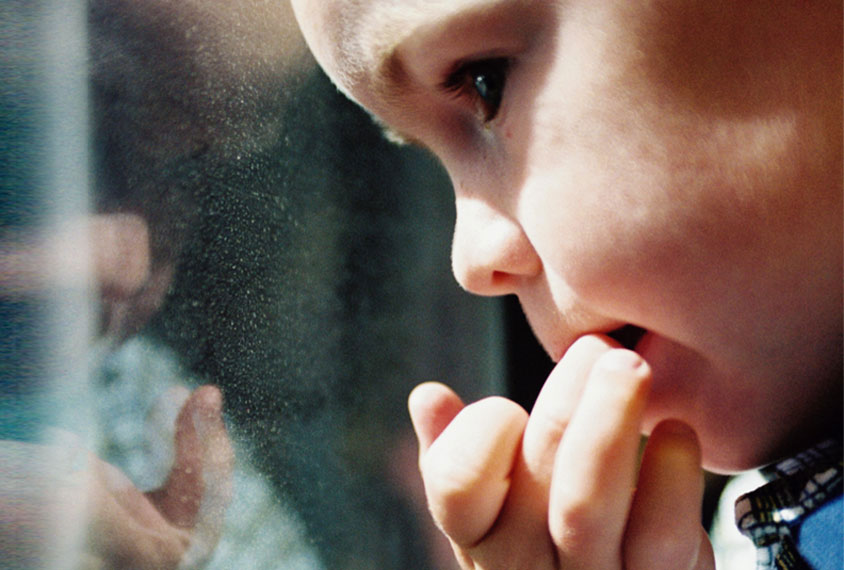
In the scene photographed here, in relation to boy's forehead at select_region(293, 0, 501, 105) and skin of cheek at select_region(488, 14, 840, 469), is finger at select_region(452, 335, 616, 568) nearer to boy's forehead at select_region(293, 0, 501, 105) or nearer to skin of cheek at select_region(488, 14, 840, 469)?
skin of cheek at select_region(488, 14, 840, 469)

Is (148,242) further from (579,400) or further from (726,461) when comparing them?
(726,461)

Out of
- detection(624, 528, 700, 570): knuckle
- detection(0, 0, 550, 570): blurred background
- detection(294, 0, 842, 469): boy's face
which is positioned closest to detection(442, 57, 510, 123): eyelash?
detection(294, 0, 842, 469): boy's face

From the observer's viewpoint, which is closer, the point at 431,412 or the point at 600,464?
→ the point at 600,464

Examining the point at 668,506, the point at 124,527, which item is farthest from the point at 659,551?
the point at 124,527

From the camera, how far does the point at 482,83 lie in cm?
41

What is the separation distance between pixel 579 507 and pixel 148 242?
0.23 meters

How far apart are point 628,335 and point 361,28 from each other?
220 millimetres

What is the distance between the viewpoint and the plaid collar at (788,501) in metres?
0.38

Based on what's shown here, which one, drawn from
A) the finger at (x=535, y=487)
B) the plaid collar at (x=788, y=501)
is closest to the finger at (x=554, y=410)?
the finger at (x=535, y=487)

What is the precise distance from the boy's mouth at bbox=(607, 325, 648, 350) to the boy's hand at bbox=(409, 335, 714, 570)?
0.04 metres

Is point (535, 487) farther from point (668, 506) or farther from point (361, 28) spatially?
point (361, 28)

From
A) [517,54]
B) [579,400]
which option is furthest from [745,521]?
[517,54]

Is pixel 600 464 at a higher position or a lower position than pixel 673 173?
lower

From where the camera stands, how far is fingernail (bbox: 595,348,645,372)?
32 centimetres
